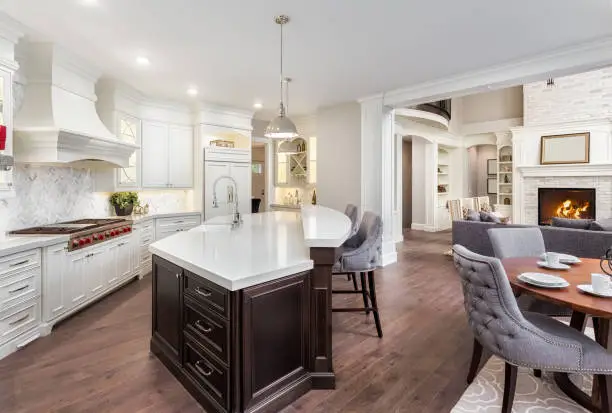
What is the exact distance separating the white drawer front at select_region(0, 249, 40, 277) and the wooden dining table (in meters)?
3.72

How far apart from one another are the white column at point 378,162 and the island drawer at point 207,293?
3.94 m

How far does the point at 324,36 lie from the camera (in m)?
3.40

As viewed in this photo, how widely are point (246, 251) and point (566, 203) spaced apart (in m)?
8.62

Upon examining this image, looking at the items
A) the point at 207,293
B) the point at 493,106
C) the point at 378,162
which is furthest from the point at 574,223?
the point at 493,106

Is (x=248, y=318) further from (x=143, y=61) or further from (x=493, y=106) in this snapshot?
(x=493, y=106)

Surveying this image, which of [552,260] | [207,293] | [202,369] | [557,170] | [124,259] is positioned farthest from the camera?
[557,170]

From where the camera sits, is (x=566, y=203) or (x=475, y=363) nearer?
(x=475, y=363)

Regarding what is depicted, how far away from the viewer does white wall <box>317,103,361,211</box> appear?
5.96 meters

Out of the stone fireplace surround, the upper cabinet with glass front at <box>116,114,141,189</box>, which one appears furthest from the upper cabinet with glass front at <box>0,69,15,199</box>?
the stone fireplace surround

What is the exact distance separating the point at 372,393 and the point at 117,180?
14.5ft

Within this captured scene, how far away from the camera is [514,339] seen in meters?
1.81

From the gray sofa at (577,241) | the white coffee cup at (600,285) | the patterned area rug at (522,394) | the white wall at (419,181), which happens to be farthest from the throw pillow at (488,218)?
the white wall at (419,181)

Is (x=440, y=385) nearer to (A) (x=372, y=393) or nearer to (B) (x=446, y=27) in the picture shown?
(A) (x=372, y=393)

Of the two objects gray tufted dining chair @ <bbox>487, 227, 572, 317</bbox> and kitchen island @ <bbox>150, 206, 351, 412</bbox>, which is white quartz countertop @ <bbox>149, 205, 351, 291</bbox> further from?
gray tufted dining chair @ <bbox>487, 227, 572, 317</bbox>
